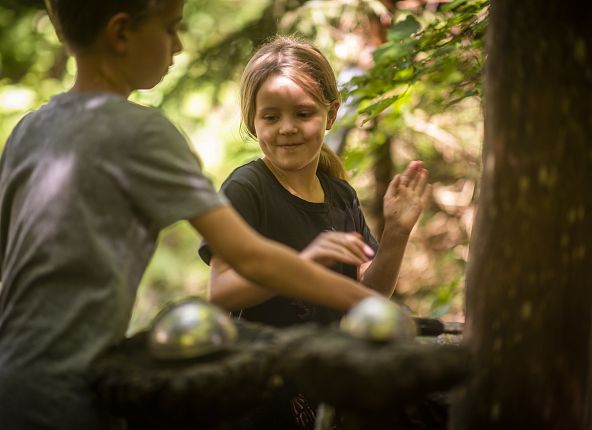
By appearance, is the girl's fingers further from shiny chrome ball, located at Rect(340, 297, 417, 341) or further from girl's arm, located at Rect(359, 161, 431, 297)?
shiny chrome ball, located at Rect(340, 297, 417, 341)

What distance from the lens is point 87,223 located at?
6.17 ft

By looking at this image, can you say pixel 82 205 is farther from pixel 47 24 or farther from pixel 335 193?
pixel 47 24

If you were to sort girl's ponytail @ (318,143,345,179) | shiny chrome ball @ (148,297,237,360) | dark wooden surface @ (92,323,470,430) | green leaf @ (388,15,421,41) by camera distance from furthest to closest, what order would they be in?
green leaf @ (388,15,421,41), girl's ponytail @ (318,143,345,179), shiny chrome ball @ (148,297,237,360), dark wooden surface @ (92,323,470,430)

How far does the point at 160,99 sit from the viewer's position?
6246mm

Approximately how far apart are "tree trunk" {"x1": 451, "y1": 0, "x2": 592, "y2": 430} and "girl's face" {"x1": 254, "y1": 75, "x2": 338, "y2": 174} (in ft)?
3.37

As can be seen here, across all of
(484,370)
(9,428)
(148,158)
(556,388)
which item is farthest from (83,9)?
(556,388)

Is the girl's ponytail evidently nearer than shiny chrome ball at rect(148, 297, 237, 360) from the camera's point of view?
No

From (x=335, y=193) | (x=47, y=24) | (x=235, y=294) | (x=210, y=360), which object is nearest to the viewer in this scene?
(x=210, y=360)

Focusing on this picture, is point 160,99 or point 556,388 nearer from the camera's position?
point 556,388

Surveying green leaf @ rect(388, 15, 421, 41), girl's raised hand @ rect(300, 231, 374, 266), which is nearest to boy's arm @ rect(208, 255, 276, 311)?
girl's raised hand @ rect(300, 231, 374, 266)

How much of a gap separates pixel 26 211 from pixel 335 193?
1507 millimetres

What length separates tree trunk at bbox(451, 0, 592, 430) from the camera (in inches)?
74.5

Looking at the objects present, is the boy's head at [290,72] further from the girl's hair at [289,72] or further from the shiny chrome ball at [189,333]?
the shiny chrome ball at [189,333]

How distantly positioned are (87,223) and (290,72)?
4.26 ft
